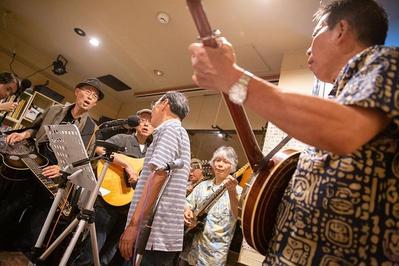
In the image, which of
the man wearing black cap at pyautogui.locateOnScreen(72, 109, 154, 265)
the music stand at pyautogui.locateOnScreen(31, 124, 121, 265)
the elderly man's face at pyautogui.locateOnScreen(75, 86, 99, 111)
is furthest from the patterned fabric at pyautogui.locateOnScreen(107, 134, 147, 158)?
the music stand at pyautogui.locateOnScreen(31, 124, 121, 265)

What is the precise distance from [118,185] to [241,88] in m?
2.56

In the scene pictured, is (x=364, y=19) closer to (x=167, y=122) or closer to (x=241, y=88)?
(x=241, y=88)

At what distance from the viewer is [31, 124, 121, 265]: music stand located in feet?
5.76

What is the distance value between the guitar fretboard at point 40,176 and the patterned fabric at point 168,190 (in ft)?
3.43

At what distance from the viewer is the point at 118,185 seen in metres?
2.91

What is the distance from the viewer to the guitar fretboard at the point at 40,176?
237cm

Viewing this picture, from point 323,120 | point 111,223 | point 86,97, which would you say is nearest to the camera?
point 323,120

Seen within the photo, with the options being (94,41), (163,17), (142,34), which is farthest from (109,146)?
(94,41)

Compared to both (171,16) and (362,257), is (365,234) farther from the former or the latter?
(171,16)

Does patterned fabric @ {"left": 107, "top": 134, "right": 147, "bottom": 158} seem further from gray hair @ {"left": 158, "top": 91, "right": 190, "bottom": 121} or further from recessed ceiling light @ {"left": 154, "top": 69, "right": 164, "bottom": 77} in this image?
recessed ceiling light @ {"left": 154, "top": 69, "right": 164, "bottom": 77}

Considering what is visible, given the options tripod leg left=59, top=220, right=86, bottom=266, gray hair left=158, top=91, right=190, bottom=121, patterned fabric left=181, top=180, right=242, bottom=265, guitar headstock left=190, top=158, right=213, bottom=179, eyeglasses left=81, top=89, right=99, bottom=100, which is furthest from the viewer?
guitar headstock left=190, top=158, right=213, bottom=179

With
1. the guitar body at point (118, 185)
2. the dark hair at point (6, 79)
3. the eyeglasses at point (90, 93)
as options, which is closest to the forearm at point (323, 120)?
the guitar body at point (118, 185)

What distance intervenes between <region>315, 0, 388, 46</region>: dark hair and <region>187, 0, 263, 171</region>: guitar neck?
1.65ft

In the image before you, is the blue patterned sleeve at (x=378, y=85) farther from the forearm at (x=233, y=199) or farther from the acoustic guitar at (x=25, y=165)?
the acoustic guitar at (x=25, y=165)
